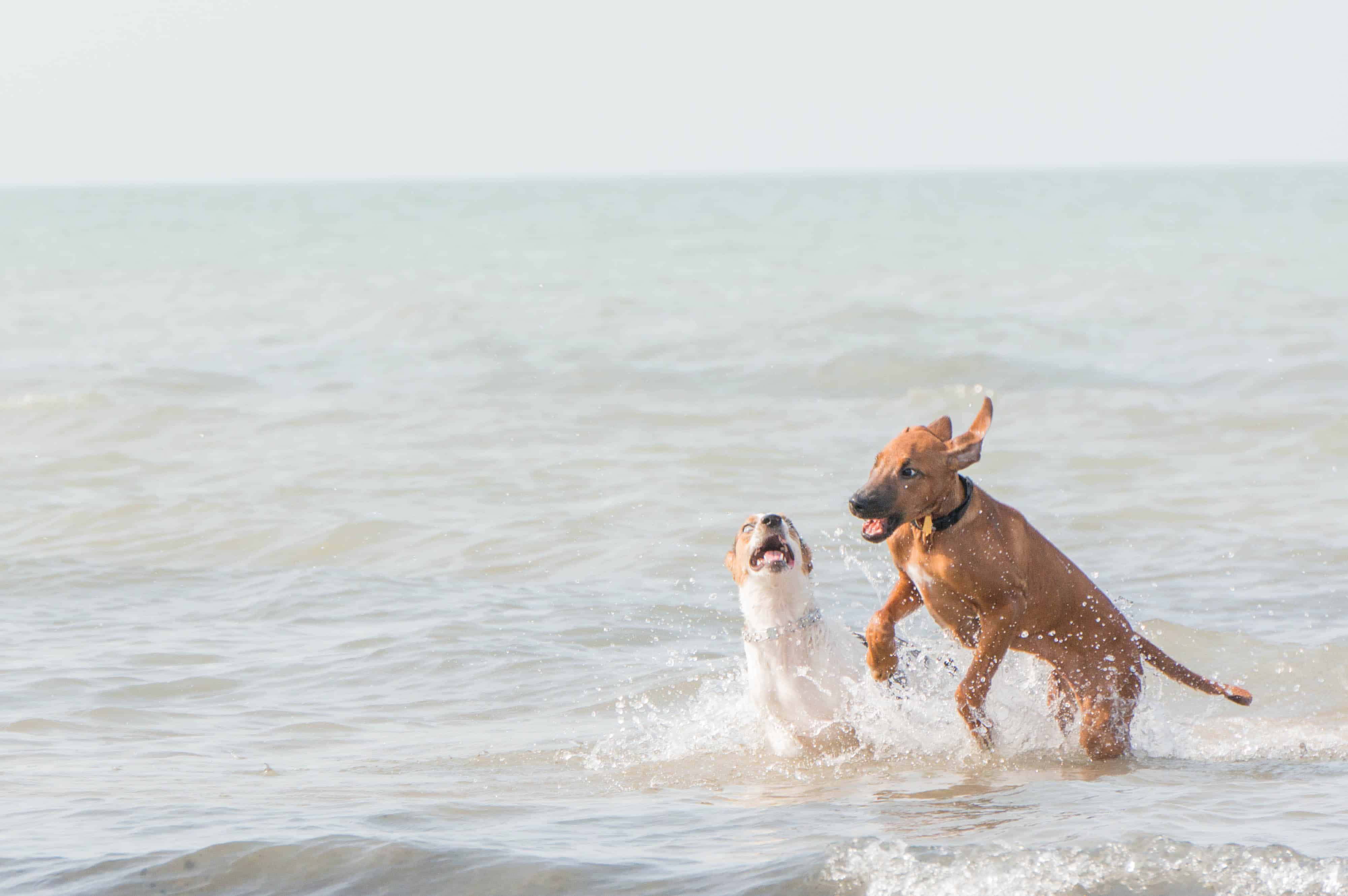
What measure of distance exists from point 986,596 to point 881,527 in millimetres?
527

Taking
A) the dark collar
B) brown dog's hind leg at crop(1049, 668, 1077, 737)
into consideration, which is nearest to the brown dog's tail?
brown dog's hind leg at crop(1049, 668, 1077, 737)

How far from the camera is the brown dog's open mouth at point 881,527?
492 cm

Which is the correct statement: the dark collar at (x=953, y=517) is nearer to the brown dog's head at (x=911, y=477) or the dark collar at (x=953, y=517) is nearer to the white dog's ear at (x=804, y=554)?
the brown dog's head at (x=911, y=477)

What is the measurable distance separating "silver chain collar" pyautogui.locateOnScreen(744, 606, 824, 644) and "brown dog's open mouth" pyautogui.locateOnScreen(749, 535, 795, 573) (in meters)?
0.21

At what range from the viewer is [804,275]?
30516 mm

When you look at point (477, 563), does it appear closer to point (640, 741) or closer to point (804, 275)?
point (640, 741)

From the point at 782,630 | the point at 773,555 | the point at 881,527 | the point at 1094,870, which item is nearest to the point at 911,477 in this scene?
the point at 881,527

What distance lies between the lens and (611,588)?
9.18 metres

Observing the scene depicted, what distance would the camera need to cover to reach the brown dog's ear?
4.93 meters

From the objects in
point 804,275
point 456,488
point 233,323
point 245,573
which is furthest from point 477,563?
point 804,275

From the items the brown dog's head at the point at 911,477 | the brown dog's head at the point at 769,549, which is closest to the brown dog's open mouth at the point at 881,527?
the brown dog's head at the point at 911,477

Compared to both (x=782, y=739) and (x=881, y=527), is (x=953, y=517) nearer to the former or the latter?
(x=881, y=527)

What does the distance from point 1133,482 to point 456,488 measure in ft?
16.3

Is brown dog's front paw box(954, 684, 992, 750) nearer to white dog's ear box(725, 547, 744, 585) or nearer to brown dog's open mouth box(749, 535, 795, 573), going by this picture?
brown dog's open mouth box(749, 535, 795, 573)
